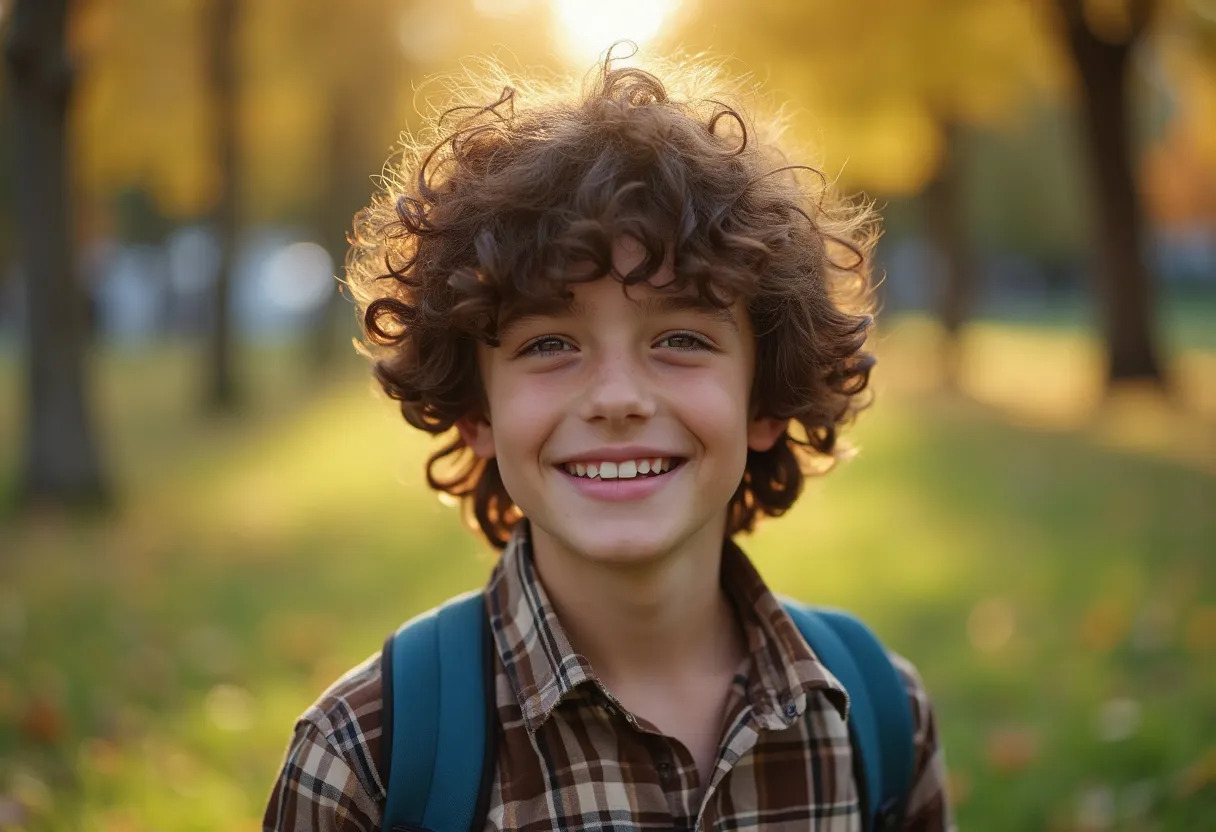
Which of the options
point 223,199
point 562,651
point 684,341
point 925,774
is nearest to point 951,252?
point 223,199

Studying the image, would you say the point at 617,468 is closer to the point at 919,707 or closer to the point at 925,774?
the point at 919,707

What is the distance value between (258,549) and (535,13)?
A: 1296cm

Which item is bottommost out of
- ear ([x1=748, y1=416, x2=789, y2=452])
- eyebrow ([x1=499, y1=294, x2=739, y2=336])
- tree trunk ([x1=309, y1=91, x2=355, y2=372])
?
ear ([x1=748, y1=416, x2=789, y2=452])

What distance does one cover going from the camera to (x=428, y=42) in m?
19.7

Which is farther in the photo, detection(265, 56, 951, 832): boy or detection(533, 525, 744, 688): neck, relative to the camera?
detection(533, 525, 744, 688): neck

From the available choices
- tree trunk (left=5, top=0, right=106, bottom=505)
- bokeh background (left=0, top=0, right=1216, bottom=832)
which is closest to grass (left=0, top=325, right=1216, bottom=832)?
bokeh background (left=0, top=0, right=1216, bottom=832)

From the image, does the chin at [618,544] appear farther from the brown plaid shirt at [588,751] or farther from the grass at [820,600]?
the grass at [820,600]

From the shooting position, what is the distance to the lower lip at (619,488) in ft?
6.77

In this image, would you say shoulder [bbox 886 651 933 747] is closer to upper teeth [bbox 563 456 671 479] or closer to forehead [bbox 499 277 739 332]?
upper teeth [bbox 563 456 671 479]

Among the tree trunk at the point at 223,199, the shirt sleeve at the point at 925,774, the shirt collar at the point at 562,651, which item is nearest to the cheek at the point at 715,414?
the shirt collar at the point at 562,651

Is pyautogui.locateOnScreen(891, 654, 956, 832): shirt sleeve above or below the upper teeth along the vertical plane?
below

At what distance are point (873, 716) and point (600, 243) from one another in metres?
1.01

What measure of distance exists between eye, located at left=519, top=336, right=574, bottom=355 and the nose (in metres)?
0.08

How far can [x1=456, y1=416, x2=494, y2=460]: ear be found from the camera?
2430 millimetres
